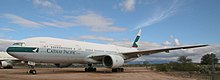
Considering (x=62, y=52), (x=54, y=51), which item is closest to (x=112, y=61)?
(x=62, y=52)

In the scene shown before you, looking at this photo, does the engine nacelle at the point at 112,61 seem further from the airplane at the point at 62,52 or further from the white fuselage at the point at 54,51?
the white fuselage at the point at 54,51

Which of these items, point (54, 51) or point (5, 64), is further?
point (5, 64)

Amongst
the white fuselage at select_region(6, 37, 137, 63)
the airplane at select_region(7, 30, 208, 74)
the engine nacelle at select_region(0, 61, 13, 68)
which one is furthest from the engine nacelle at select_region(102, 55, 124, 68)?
the engine nacelle at select_region(0, 61, 13, 68)

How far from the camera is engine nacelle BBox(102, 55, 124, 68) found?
2308 centimetres

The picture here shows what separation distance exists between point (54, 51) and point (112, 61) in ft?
18.9

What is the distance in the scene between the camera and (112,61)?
23.1 m

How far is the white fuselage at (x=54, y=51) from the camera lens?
18453 mm

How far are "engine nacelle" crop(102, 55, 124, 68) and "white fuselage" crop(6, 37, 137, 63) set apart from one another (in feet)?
4.57

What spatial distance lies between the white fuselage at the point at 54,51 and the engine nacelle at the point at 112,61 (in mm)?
1392

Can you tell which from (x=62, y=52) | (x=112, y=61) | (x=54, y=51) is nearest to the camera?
(x=54, y=51)

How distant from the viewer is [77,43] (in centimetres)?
2372

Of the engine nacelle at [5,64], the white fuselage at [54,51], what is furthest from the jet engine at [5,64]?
the white fuselage at [54,51]

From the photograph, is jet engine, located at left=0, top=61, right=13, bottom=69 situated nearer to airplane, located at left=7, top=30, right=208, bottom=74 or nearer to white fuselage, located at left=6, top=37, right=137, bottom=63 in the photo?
airplane, located at left=7, top=30, right=208, bottom=74

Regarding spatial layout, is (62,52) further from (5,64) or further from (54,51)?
(5,64)
